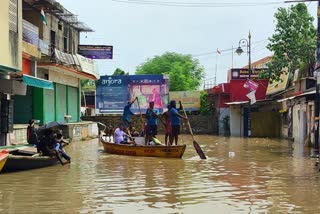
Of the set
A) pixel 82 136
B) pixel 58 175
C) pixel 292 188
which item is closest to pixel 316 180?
pixel 292 188

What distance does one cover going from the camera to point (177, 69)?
60938 mm

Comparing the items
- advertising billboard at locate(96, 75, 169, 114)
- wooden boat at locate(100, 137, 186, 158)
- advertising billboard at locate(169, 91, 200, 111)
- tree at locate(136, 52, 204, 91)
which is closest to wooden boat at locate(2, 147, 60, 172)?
wooden boat at locate(100, 137, 186, 158)

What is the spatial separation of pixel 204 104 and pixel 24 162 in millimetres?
Result: 31218

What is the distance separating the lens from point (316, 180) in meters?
11.9

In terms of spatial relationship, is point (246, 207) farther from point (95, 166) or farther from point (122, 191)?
point (95, 166)

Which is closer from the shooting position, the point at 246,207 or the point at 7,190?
the point at 246,207

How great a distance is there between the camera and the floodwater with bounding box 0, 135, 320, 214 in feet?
28.3

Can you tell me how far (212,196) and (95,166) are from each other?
640cm

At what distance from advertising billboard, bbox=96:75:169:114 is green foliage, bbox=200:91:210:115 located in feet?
10.7

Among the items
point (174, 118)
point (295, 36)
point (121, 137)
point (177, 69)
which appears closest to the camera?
point (174, 118)

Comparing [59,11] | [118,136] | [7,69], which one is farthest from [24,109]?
[118,136]

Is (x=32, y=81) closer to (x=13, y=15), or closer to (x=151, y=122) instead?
(x=13, y=15)

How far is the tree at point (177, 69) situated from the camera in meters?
59.8

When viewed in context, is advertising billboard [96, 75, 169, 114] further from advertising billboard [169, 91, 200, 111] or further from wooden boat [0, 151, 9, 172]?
wooden boat [0, 151, 9, 172]
